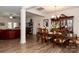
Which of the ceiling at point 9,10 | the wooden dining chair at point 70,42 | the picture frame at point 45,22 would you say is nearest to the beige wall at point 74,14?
the picture frame at point 45,22

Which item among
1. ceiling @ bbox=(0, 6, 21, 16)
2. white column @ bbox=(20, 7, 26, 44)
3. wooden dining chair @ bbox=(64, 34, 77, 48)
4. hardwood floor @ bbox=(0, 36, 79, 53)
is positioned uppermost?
ceiling @ bbox=(0, 6, 21, 16)

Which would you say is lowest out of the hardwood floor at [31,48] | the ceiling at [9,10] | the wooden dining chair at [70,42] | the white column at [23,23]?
the hardwood floor at [31,48]

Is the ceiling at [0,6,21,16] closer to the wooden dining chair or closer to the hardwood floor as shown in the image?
the hardwood floor

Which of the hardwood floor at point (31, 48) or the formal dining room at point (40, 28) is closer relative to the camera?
the formal dining room at point (40, 28)

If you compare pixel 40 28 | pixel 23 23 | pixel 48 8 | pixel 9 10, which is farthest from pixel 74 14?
pixel 9 10

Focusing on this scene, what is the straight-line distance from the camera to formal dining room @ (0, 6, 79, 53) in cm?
261

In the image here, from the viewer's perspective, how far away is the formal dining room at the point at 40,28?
2.61m

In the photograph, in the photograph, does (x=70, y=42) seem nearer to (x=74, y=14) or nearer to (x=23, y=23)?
(x=74, y=14)

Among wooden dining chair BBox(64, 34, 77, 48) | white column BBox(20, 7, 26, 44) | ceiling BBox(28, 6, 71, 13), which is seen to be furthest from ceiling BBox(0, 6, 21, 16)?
wooden dining chair BBox(64, 34, 77, 48)

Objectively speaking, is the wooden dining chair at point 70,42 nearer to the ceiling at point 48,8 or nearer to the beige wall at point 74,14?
the beige wall at point 74,14

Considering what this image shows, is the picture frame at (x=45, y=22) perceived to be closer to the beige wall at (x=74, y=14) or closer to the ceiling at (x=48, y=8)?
the beige wall at (x=74, y=14)

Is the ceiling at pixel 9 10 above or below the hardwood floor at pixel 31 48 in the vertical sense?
above

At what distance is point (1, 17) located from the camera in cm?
262

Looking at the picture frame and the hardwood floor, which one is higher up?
the picture frame
